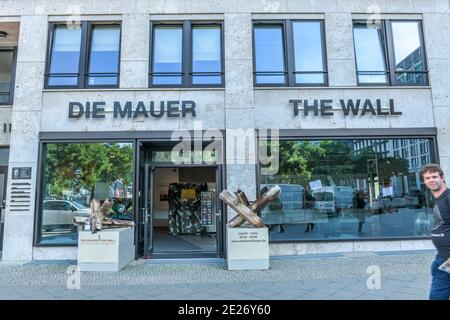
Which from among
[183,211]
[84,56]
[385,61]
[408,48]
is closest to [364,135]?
[385,61]

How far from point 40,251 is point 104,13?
20.9 ft

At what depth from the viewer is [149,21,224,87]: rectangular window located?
370 inches

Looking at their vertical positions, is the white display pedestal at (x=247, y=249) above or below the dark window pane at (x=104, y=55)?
below

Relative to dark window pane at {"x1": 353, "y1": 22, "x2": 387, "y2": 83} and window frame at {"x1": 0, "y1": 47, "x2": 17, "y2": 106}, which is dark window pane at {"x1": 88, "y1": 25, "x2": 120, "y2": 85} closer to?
window frame at {"x1": 0, "y1": 47, "x2": 17, "y2": 106}

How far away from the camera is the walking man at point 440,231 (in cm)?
367

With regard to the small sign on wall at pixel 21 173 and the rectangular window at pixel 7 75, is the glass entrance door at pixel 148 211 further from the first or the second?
the rectangular window at pixel 7 75

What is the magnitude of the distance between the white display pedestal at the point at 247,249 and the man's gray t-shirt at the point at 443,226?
157 inches

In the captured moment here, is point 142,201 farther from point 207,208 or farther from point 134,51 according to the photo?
point 134,51

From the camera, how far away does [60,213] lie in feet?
29.6

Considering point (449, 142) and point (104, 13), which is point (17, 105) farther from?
point (449, 142)

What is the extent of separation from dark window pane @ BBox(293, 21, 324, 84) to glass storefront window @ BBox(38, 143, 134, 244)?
4.95 meters

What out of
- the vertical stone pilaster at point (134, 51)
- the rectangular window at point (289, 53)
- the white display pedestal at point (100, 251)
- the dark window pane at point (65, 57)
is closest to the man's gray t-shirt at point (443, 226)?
the white display pedestal at point (100, 251)

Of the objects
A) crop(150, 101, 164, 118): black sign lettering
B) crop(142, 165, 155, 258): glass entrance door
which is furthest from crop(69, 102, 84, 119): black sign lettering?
crop(142, 165, 155, 258): glass entrance door

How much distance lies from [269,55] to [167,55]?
2.76 metres
